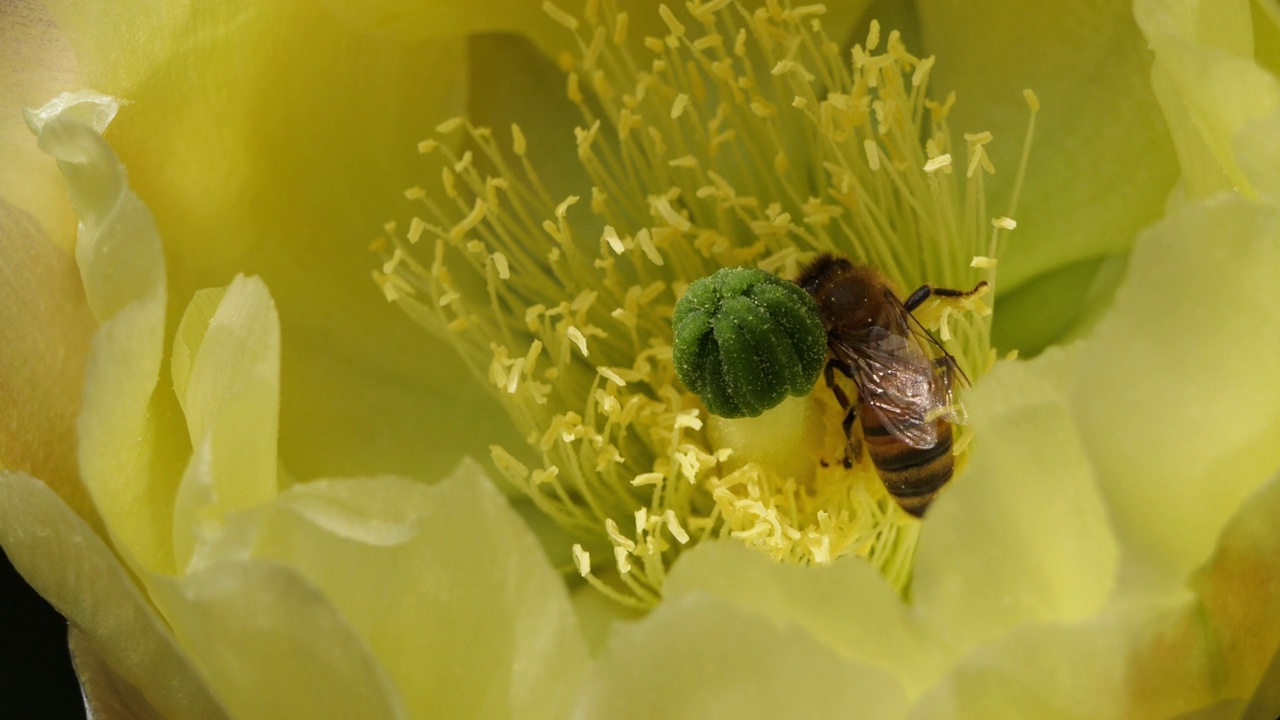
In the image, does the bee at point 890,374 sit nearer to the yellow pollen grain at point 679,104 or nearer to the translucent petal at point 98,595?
the yellow pollen grain at point 679,104

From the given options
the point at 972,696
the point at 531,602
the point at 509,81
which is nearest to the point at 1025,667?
the point at 972,696

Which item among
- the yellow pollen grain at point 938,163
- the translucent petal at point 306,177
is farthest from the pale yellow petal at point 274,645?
the yellow pollen grain at point 938,163

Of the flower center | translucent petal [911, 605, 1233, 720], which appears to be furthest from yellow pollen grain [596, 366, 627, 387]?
translucent petal [911, 605, 1233, 720]

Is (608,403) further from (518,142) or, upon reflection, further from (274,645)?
(274,645)

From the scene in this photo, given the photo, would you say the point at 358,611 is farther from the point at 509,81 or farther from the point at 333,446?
the point at 509,81

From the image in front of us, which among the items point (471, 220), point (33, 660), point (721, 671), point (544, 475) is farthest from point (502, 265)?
point (721, 671)

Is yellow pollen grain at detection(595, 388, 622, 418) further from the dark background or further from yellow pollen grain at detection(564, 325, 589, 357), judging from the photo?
the dark background
